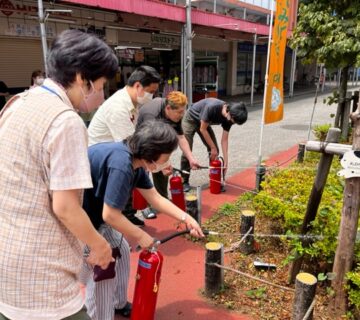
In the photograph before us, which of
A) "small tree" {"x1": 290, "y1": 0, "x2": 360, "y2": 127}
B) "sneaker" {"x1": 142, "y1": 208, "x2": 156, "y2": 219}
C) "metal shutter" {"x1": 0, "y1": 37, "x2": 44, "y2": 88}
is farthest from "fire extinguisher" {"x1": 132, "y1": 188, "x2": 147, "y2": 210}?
"metal shutter" {"x1": 0, "y1": 37, "x2": 44, "y2": 88}

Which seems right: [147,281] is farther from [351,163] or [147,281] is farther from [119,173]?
[351,163]

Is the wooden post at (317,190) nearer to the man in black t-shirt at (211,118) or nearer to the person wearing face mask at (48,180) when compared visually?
the person wearing face mask at (48,180)

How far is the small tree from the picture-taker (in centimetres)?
519

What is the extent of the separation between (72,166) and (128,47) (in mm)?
12276

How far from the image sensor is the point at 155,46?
13.9 metres

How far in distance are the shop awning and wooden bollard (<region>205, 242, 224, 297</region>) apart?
6328mm

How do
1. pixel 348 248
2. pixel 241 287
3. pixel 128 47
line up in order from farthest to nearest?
pixel 128 47 < pixel 241 287 < pixel 348 248

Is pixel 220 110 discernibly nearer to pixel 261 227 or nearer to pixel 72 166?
pixel 261 227

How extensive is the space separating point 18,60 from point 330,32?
889 cm

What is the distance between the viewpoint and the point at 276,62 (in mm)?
4824

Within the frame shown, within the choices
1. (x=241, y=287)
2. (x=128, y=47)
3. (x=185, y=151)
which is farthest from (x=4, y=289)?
(x=128, y=47)

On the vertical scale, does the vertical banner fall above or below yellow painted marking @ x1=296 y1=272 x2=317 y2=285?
above

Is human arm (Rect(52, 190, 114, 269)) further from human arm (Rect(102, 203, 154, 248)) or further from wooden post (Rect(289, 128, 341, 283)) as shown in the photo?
wooden post (Rect(289, 128, 341, 283))

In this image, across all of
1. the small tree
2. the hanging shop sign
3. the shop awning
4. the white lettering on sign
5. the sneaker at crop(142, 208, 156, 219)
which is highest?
the shop awning
